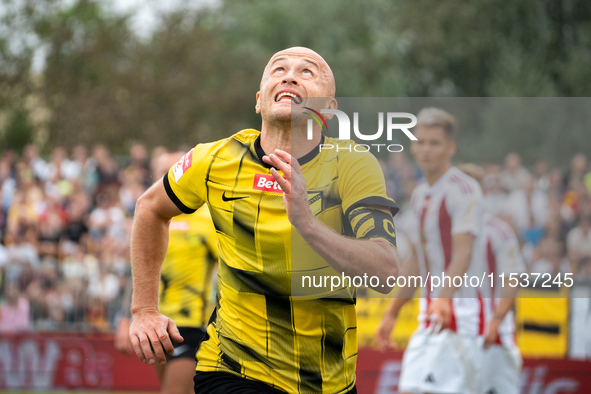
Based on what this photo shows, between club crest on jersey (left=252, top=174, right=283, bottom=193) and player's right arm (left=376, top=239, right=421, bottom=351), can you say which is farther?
player's right arm (left=376, top=239, right=421, bottom=351)

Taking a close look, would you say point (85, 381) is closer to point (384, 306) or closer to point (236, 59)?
point (384, 306)

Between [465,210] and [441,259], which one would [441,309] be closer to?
[441,259]

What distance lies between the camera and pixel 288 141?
350 centimetres

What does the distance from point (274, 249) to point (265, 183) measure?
0.32 m

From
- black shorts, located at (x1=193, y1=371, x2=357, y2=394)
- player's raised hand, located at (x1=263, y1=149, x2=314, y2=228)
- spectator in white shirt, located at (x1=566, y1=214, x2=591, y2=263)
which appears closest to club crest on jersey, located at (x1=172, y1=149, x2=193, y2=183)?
player's raised hand, located at (x1=263, y1=149, x2=314, y2=228)

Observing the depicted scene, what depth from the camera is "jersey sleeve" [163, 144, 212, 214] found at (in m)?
3.54

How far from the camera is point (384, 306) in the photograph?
1068cm

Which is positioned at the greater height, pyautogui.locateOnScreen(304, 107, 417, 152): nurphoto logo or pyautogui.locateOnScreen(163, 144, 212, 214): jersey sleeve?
pyautogui.locateOnScreen(304, 107, 417, 152): nurphoto logo

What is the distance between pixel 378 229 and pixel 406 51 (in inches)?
1177

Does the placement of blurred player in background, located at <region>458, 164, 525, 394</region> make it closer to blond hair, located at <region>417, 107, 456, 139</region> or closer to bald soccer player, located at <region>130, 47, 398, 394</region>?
blond hair, located at <region>417, 107, 456, 139</region>

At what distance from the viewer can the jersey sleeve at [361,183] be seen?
124 inches

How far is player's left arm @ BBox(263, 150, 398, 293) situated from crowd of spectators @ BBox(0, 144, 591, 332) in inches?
143

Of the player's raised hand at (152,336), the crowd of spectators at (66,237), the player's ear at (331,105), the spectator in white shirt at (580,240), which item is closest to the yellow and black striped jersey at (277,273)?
the player's ear at (331,105)

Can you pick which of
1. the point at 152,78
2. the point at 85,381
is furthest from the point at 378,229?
the point at 152,78
